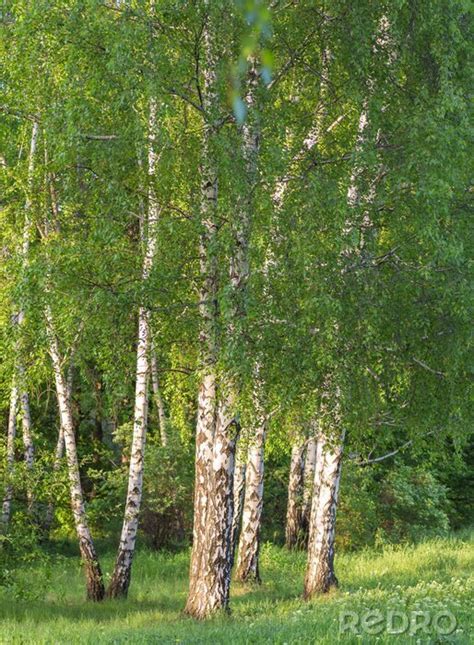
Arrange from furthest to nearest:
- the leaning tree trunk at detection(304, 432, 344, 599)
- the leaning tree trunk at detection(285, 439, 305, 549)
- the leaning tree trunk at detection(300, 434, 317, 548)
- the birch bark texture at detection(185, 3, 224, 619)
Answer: the leaning tree trunk at detection(285, 439, 305, 549) < the leaning tree trunk at detection(300, 434, 317, 548) < the leaning tree trunk at detection(304, 432, 344, 599) < the birch bark texture at detection(185, 3, 224, 619)

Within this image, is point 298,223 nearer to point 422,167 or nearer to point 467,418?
point 422,167

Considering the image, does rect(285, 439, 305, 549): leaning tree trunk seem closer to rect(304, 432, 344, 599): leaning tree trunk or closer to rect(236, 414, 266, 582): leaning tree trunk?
rect(236, 414, 266, 582): leaning tree trunk

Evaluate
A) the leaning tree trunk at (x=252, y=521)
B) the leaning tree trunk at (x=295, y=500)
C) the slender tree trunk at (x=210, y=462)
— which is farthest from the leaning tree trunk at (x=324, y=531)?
the leaning tree trunk at (x=295, y=500)

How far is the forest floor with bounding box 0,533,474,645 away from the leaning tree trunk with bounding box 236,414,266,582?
0.47m

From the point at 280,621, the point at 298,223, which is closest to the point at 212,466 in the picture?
the point at 280,621

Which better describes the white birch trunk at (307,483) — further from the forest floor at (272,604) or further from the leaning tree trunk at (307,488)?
the forest floor at (272,604)

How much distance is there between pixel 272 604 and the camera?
523 inches

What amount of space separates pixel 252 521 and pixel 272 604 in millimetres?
3441

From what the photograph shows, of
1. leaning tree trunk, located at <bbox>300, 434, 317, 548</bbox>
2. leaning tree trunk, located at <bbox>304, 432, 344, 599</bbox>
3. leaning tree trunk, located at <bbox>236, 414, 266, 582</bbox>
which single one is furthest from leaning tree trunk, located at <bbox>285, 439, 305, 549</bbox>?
leaning tree trunk, located at <bbox>304, 432, 344, 599</bbox>

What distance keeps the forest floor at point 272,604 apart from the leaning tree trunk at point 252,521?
468 mm

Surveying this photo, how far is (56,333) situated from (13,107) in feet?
14.4

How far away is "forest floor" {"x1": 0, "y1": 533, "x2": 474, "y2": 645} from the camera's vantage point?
8.91 meters

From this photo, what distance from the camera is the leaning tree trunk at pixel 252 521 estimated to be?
54.1 ft

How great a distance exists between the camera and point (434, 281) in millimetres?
11930
